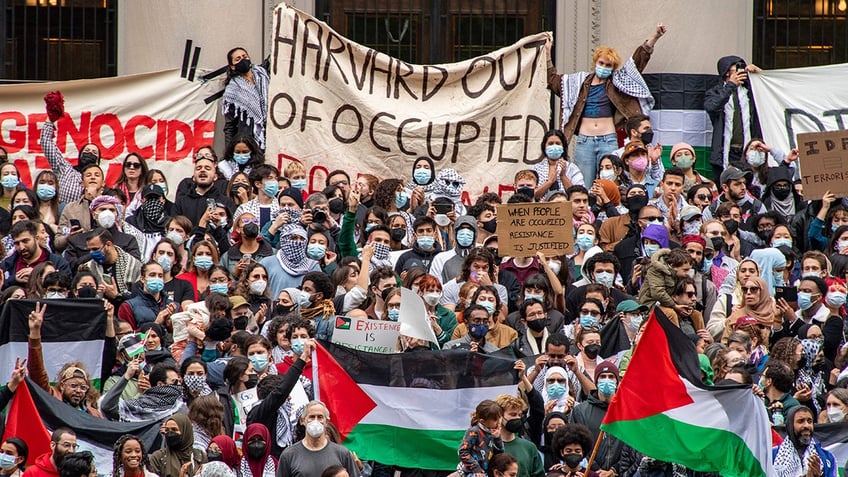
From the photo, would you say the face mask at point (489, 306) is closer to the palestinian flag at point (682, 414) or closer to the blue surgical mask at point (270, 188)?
the palestinian flag at point (682, 414)

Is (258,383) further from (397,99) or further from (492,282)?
(397,99)

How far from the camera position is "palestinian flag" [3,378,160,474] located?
54.7 ft

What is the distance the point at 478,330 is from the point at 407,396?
2.91ft

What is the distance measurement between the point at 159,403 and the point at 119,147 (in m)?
7.44

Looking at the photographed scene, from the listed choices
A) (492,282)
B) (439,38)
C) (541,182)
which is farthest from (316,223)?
(439,38)

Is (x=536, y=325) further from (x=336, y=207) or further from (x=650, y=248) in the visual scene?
(x=336, y=207)

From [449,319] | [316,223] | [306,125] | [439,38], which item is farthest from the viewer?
[439,38]

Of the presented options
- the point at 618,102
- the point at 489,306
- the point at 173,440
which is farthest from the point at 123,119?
the point at 173,440

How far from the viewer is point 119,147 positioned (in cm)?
2422

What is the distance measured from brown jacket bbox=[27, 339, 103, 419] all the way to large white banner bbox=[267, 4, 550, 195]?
21.5 feet

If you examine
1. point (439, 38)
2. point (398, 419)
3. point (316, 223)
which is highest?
point (439, 38)

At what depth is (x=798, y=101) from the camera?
24609 millimetres

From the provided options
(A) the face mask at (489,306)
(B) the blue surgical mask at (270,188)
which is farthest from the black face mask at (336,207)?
(A) the face mask at (489,306)

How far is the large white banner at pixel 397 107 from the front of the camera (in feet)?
79.1
